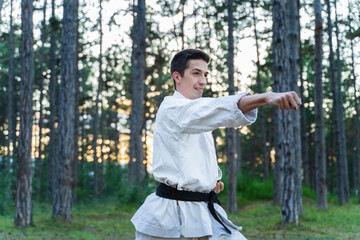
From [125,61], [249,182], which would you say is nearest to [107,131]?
[125,61]

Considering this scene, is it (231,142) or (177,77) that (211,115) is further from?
(231,142)

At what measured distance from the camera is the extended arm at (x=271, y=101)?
201 cm

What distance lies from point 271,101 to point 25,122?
1167 cm

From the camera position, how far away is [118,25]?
26594mm

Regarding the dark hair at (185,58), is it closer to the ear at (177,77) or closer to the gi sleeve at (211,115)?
the ear at (177,77)

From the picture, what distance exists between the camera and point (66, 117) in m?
14.3

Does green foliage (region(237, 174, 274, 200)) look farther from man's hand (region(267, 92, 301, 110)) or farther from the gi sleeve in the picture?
man's hand (region(267, 92, 301, 110))

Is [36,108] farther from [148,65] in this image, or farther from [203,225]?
[203,225]

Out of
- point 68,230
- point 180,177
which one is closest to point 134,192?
point 68,230

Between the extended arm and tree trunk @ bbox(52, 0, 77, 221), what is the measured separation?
12653 millimetres

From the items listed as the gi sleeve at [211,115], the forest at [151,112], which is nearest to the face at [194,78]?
the gi sleeve at [211,115]

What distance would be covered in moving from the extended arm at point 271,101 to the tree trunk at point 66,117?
12.7m

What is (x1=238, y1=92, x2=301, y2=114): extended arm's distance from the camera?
2.01 m

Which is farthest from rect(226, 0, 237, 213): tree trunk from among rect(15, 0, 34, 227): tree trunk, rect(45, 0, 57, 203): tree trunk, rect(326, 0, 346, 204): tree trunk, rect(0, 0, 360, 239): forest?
rect(45, 0, 57, 203): tree trunk
